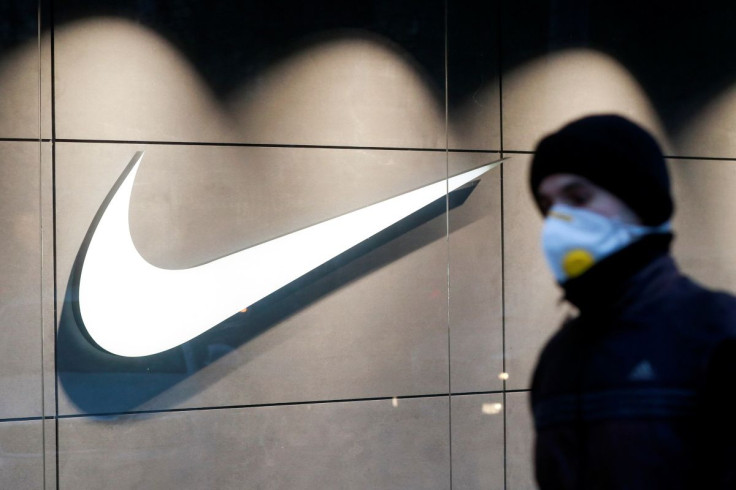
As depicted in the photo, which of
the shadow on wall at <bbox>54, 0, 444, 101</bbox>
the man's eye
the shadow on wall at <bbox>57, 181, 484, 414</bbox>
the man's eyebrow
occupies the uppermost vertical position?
the shadow on wall at <bbox>54, 0, 444, 101</bbox>

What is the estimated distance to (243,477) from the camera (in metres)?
3.13

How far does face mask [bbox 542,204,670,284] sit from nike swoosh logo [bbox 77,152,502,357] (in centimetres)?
176

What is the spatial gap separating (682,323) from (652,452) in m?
0.20

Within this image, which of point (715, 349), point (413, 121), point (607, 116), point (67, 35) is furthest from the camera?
point (413, 121)

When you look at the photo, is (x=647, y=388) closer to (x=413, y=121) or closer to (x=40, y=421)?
(x=413, y=121)

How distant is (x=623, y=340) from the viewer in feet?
4.24

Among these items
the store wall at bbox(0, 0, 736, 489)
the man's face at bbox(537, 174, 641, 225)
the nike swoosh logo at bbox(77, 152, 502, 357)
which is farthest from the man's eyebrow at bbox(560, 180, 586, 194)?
the nike swoosh logo at bbox(77, 152, 502, 357)

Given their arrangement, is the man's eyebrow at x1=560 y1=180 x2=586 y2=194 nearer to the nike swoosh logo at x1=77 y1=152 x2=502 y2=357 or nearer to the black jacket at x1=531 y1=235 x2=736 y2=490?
the black jacket at x1=531 y1=235 x2=736 y2=490

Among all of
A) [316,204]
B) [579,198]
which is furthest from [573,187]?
[316,204]

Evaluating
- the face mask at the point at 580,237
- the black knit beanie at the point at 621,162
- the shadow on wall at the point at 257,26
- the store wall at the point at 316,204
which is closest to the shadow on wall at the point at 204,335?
the store wall at the point at 316,204

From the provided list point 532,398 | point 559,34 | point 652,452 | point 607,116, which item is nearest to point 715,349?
point 652,452

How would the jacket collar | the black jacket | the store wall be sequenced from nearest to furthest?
the black jacket → the jacket collar → the store wall

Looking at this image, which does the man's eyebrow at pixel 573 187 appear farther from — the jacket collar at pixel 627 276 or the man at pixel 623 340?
the jacket collar at pixel 627 276

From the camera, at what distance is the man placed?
3.90 ft
